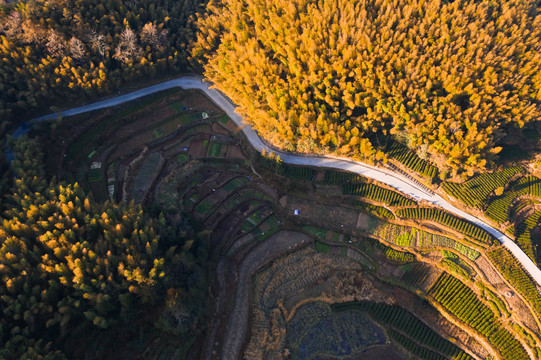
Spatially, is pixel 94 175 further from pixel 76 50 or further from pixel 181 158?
pixel 76 50

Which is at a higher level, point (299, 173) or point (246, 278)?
point (299, 173)

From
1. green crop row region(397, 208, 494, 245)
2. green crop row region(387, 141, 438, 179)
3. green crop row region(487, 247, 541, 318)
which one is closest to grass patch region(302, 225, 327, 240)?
green crop row region(397, 208, 494, 245)

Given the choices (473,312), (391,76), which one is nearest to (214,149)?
(391,76)

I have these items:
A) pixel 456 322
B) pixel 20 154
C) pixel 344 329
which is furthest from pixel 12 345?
pixel 456 322

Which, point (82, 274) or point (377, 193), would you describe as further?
point (377, 193)

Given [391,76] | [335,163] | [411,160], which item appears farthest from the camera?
[335,163]

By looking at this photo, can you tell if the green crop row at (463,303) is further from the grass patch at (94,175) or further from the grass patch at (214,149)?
the grass patch at (94,175)

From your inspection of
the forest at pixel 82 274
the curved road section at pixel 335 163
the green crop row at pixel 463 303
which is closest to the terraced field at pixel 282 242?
the green crop row at pixel 463 303
